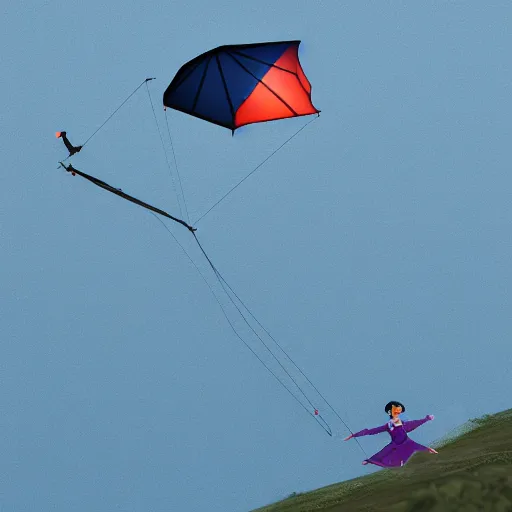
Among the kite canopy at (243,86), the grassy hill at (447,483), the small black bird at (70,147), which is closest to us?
the grassy hill at (447,483)

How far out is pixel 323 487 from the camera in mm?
34469

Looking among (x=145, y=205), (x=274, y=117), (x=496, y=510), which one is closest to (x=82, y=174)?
(x=145, y=205)

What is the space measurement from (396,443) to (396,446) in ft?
0.28

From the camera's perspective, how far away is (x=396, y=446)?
64.8 ft

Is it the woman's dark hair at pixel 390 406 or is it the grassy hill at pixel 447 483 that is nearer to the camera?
the grassy hill at pixel 447 483

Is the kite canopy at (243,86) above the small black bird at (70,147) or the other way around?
above

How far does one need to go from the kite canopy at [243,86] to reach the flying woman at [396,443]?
12.0 metres

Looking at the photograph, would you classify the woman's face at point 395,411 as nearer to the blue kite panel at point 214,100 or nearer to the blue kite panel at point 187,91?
the blue kite panel at point 214,100

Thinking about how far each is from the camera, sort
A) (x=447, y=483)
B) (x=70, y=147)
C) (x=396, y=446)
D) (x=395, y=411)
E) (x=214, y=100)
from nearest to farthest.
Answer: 1. (x=447, y=483)
2. (x=70, y=147)
3. (x=396, y=446)
4. (x=395, y=411)
5. (x=214, y=100)

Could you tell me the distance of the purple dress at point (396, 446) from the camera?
64.0 feet

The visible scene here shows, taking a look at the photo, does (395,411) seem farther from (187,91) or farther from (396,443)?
(187,91)

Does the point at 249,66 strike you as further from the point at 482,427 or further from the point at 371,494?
the point at 482,427

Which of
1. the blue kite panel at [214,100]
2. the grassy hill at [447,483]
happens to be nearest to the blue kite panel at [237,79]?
the blue kite panel at [214,100]

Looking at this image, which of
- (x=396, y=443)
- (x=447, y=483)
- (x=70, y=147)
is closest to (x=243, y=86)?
(x=70, y=147)
